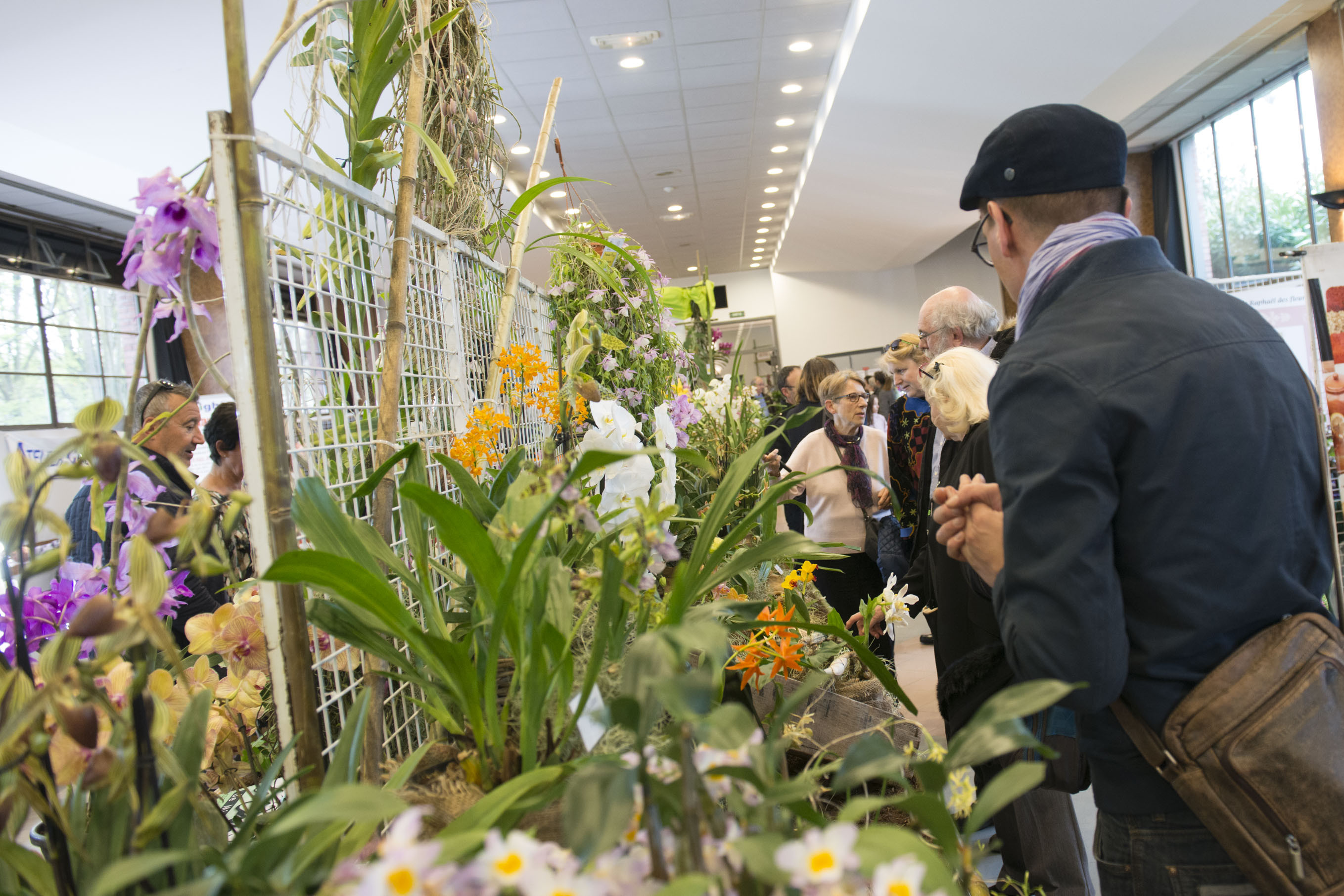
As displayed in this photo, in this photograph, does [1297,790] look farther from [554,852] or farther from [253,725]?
[253,725]

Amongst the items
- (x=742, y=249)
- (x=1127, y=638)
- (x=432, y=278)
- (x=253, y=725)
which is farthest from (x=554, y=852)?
(x=742, y=249)

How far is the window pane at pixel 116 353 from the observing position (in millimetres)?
7578

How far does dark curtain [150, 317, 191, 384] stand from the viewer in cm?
814

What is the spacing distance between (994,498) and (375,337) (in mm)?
812

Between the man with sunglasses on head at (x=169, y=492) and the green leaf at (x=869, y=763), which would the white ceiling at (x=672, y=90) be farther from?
the green leaf at (x=869, y=763)

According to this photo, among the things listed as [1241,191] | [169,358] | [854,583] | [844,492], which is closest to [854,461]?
[844,492]

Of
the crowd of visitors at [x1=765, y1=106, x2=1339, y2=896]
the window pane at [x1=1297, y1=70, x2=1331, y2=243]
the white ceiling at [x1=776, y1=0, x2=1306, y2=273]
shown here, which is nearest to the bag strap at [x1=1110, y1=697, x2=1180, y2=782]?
the crowd of visitors at [x1=765, y1=106, x2=1339, y2=896]

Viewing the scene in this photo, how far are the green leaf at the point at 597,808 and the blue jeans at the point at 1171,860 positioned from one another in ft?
2.73

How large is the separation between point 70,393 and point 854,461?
6.78 meters

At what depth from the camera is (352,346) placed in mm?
1119

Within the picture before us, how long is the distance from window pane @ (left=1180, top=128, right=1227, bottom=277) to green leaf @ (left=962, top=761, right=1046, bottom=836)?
1034 cm

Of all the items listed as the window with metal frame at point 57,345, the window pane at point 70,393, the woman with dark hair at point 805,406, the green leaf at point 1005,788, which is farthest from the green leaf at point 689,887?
the window pane at point 70,393

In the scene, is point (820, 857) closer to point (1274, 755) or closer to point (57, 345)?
point (1274, 755)

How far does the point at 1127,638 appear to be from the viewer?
93cm
